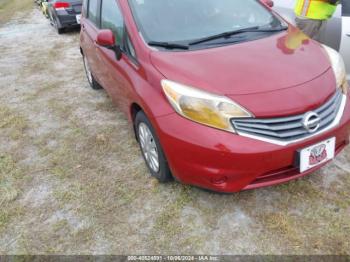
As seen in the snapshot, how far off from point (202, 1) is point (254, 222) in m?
1.94

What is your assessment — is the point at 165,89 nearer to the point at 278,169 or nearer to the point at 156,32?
the point at 156,32

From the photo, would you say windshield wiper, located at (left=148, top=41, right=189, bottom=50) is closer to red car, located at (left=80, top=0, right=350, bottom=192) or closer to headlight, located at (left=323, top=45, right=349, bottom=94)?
red car, located at (left=80, top=0, right=350, bottom=192)

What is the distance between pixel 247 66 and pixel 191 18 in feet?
2.56

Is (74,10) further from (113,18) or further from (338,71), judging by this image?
(338,71)

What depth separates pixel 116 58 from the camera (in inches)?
123

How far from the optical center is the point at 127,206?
2.75 metres

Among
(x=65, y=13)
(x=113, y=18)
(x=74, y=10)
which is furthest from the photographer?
(x=74, y=10)

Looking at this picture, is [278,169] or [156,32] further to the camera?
[156,32]

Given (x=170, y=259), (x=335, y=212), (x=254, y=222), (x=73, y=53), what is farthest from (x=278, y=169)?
(x=73, y=53)

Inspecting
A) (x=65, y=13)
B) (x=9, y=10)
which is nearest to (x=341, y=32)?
(x=65, y=13)

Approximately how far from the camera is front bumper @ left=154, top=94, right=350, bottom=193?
2.14m

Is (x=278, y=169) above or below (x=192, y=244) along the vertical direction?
above

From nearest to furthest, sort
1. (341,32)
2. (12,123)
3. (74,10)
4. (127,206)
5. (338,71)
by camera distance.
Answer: (338,71) < (127,206) < (341,32) < (12,123) < (74,10)

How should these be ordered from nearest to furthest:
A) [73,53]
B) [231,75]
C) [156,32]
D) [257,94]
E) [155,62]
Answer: [257,94] → [231,75] → [155,62] → [156,32] → [73,53]
